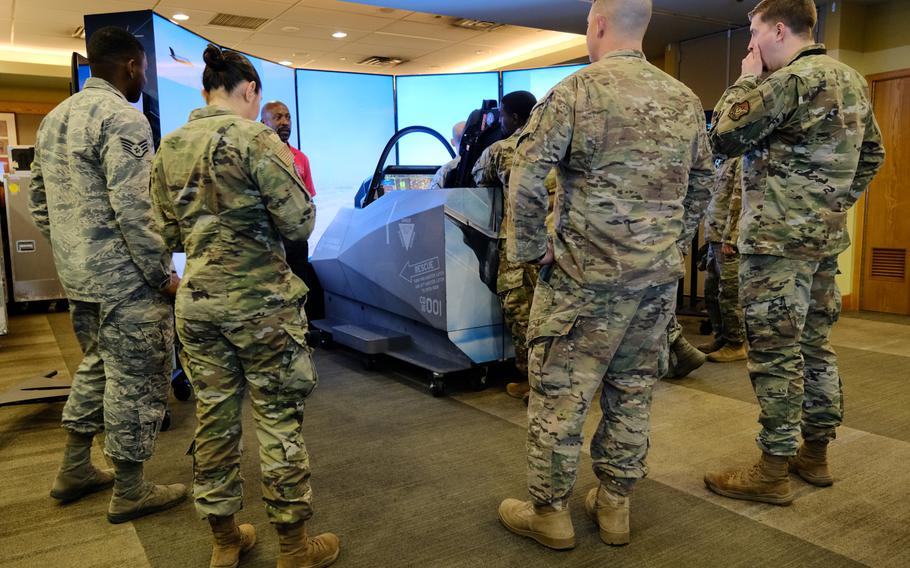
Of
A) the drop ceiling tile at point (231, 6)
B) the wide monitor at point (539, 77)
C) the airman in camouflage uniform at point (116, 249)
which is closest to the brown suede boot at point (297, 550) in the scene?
the airman in camouflage uniform at point (116, 249)

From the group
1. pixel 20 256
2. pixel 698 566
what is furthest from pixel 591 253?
pixel 20 256

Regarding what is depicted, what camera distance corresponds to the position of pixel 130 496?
225 centimetres

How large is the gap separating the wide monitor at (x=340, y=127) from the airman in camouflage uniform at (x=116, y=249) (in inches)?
147

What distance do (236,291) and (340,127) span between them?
5.13 metres

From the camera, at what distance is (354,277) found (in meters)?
→ 4.48

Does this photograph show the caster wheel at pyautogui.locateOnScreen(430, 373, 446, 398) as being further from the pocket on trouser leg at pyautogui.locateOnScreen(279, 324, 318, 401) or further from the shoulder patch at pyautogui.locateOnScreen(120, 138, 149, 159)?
the shoulder patch at pyautogui.locateOnScreen(120, 138, 149, 159)

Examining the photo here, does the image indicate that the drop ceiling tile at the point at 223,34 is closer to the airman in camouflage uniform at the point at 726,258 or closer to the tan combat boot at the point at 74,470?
the airman in camouflage uniform at the point at 726,258

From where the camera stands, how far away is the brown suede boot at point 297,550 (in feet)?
6.07

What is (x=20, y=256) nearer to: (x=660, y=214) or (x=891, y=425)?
(x=660, y=214)

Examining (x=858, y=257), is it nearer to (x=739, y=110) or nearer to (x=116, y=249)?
(x=739, y=110)

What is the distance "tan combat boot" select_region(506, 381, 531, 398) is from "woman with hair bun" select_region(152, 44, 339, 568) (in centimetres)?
184

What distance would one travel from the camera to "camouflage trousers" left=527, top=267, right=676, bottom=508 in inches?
73.2

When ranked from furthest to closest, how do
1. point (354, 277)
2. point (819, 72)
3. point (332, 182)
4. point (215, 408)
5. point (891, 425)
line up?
point (332, 182)
point (354, 277)
point (891, 425)
point (819, 72)
point (215, 408)

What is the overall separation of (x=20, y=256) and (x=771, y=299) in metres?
7.35
